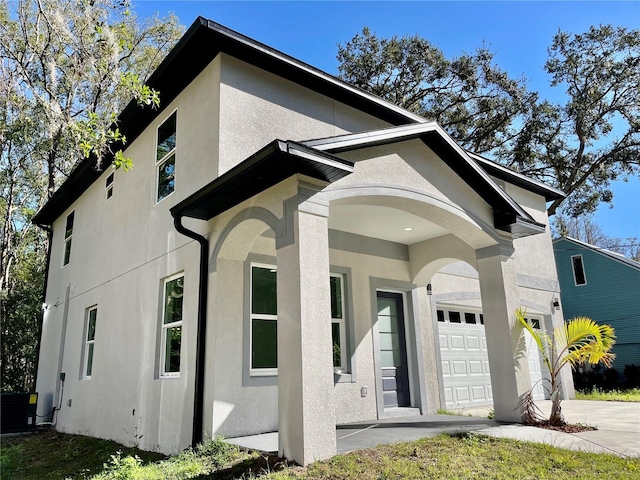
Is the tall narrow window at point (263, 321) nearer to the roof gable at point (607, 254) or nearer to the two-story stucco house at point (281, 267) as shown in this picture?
the two-story stucco house at point (281, 267)

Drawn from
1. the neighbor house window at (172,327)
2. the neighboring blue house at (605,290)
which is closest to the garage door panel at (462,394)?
the neighbor house window at (172,327)

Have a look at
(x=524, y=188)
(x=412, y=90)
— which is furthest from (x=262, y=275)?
(x=412, y=90)

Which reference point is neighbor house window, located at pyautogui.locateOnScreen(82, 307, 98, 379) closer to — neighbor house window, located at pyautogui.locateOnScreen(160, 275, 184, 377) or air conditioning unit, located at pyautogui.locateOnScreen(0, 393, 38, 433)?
air conditioning unit, located at pyautogui.locateOnScreen(0, 393, 38, 433)

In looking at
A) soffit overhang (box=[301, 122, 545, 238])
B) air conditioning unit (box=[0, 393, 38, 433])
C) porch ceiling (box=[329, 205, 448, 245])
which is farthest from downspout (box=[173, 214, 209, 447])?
air conditioning unit (box=[0, 393, 38, 433])

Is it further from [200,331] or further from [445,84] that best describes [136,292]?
[445,84]

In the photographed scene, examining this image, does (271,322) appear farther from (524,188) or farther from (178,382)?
(524,188)

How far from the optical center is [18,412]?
37.2 ft

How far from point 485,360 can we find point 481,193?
17.0ft

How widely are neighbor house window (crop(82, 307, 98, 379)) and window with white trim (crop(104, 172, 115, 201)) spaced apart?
8.63ft

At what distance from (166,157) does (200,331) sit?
362 centimetres

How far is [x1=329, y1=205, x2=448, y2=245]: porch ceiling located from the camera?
801cm

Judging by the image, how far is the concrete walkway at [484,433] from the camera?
227 inches

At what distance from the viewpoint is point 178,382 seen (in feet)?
22.4

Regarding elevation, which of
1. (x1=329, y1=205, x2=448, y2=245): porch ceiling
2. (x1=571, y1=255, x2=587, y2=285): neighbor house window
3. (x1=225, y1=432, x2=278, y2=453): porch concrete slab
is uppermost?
(x1=571, y1=255, x2=587, y2=285): neighbor house window
